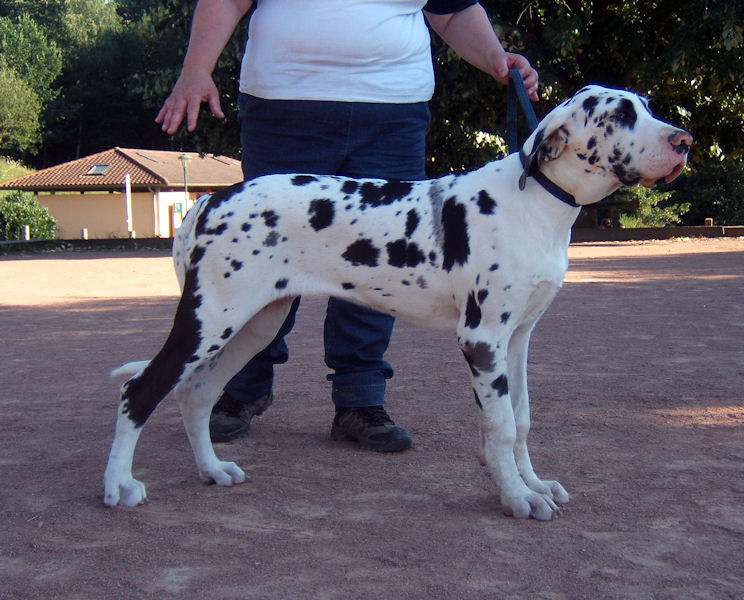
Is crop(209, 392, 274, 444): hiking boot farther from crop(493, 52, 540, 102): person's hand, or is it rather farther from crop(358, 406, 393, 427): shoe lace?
crop(493, 52, 540, 102): person's hand

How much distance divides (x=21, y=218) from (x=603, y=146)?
34093 mm

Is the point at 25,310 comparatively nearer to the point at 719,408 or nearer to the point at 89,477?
the point at 89,477

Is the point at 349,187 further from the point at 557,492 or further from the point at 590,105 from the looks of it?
the point at 557,492

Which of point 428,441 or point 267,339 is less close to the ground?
point 267,339

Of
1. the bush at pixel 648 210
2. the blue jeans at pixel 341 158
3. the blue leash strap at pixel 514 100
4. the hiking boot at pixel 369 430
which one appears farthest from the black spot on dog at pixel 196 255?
the bush at pixel 648 210

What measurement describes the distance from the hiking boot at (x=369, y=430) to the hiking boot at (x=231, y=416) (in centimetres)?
43

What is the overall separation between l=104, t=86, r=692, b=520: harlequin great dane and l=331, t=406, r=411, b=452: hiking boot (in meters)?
0.74

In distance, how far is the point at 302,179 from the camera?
12.4ft

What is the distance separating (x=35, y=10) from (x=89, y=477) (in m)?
77.7

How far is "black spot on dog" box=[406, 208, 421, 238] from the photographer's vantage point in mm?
3586

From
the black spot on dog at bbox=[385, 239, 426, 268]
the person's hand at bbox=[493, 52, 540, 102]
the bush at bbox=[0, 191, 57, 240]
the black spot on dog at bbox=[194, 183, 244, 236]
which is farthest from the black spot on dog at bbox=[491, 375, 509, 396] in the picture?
the bush at bbox=[0, 191, 57, 240]

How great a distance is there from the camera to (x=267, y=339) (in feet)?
13.4

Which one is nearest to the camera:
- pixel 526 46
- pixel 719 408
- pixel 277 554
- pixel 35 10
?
pixel 277 554

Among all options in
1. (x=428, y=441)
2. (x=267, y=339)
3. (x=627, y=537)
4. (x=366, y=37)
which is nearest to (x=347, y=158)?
(x=366, y=37)
